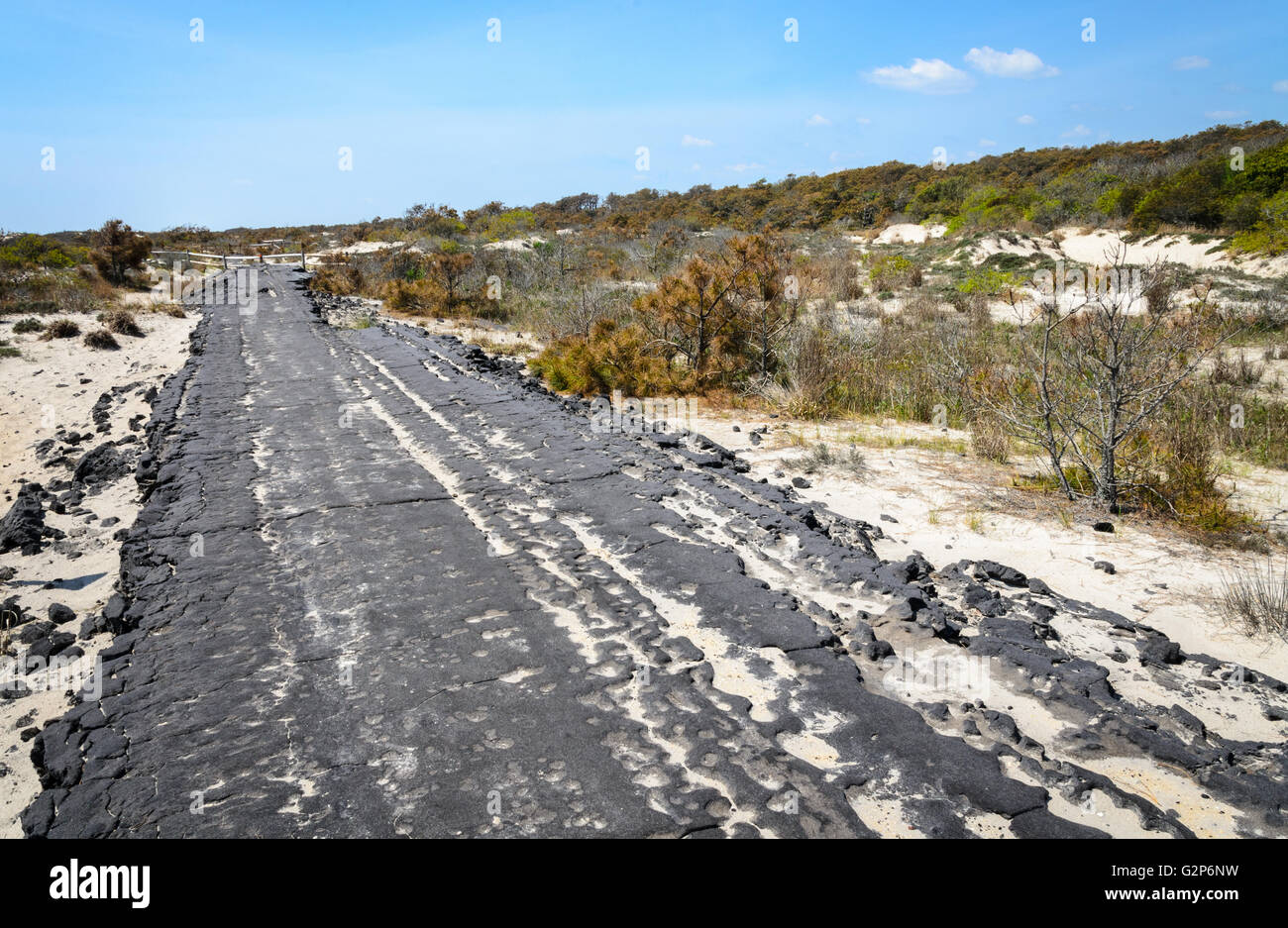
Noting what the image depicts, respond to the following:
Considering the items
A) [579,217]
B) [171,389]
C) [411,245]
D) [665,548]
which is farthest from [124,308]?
[579,217]

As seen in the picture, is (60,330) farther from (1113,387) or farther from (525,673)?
(1113,387)

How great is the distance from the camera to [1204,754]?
3.12 meters

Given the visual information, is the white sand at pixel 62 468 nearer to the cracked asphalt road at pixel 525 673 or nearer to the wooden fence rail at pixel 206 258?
the cracked asphalt road at pixel 525 673

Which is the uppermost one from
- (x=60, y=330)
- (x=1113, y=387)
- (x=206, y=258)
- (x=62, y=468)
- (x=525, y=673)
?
(x=206, y=258)

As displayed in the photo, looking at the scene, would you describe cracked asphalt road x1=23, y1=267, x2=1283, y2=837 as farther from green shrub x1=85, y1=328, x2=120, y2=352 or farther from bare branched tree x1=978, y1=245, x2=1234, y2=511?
green shrub x1=85, y1=328, x2=120, y2=352

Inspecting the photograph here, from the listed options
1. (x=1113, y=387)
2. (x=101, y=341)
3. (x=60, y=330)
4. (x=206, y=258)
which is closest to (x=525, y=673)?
(x=1113, y=387)

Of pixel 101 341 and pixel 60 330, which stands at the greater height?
pixel 60 330

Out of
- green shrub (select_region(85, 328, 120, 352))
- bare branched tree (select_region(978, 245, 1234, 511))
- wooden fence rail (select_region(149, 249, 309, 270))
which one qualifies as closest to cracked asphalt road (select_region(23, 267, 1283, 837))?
bare branched tree (select_region(978, 245, 1234, 511))

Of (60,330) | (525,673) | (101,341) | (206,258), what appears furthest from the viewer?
(206,258)

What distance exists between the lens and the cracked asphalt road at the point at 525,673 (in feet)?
9.38

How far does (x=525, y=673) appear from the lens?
373cm

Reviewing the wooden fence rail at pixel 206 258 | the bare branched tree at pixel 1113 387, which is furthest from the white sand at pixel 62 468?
the wooden fence rail at pixel 206 258
